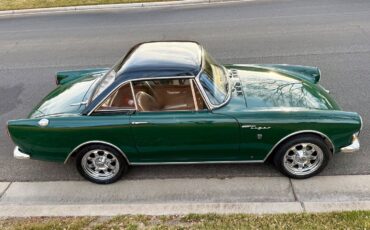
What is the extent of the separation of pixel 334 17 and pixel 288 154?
7344mm

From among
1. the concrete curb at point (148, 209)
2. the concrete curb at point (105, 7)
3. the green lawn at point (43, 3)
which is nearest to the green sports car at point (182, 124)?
the concrete curb at point (148, 209)

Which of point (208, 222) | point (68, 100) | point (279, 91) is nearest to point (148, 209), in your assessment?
point (208, 222)

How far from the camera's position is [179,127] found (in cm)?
403

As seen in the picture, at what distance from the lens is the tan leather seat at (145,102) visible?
4141mm

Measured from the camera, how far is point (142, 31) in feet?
34.1

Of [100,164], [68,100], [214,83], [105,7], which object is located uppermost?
[105,7]

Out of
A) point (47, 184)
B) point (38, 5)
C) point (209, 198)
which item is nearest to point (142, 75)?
point (209, 198)

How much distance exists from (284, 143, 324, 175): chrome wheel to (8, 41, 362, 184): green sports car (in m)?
0.01

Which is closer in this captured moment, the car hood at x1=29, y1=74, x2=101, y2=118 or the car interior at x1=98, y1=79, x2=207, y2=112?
the car interior at x1=98, y1=79, x2=207, y2=112

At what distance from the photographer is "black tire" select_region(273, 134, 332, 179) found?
3994 mm

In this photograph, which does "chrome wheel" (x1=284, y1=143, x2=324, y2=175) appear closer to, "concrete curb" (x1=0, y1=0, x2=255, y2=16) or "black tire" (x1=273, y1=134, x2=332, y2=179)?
"black tire" (x1=273, y1=134, x2=332, y2=179)

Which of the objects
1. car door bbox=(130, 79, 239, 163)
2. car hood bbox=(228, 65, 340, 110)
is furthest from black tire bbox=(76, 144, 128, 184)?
car hood bbox=(228, 65, 340, 110)

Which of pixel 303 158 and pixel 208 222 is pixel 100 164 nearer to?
pixel 208 222

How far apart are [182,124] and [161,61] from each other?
0.79 meters
